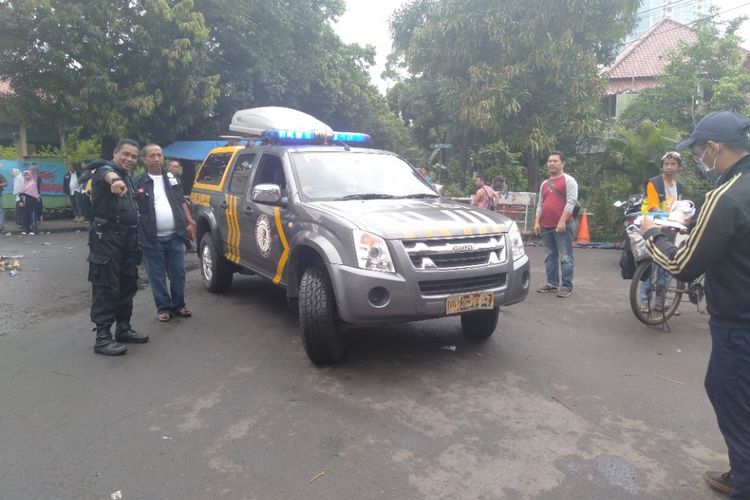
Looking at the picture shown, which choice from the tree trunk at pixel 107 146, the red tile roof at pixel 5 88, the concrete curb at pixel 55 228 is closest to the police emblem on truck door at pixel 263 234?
the concrete curb at pixel 55 228

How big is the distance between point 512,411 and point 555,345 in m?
1.67

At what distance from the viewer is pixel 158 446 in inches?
139

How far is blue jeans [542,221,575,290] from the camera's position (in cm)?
737

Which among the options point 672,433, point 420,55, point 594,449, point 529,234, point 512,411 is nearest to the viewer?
point 594,449

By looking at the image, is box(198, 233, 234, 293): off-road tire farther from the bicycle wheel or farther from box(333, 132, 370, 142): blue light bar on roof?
the bicycle wheel

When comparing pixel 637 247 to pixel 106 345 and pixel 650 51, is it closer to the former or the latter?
pixel 106 345

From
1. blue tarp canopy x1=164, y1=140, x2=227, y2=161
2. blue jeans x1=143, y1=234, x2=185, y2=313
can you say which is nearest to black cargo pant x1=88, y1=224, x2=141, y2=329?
blue jeans x1=143, y1=234, x2=185, y2=313

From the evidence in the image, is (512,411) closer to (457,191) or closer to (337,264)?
(337,264)

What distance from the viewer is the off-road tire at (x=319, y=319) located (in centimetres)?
455

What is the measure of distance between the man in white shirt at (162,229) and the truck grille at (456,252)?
2.90m

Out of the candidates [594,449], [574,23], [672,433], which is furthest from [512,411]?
[574,23]

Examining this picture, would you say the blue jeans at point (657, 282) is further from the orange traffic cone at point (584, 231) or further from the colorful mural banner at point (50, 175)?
the colorful mural banner at point (50, 175)

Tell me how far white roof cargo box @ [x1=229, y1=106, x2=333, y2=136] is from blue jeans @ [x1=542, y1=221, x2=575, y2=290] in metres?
3.60

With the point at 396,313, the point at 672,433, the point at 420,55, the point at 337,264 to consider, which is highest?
the point at 420,55
